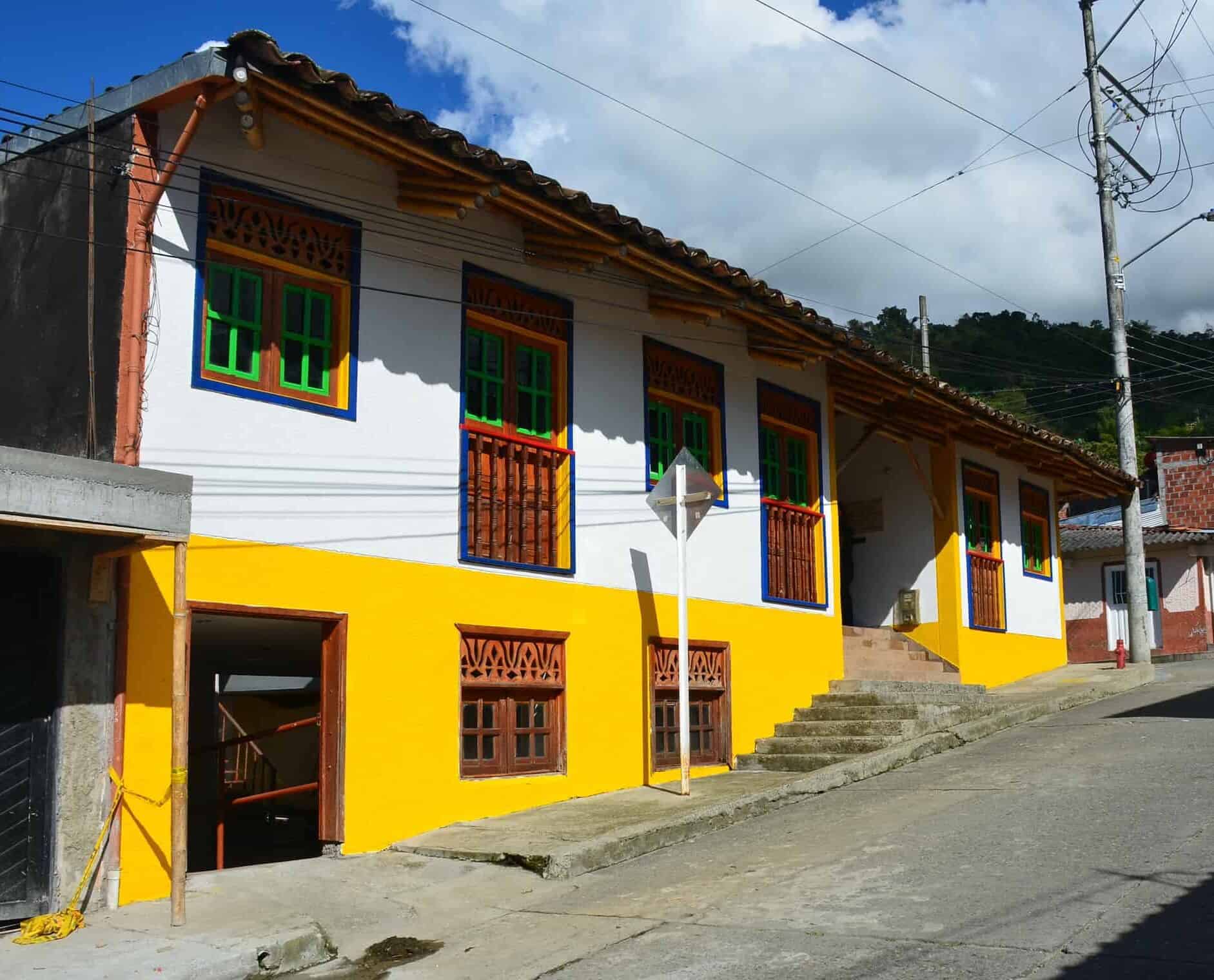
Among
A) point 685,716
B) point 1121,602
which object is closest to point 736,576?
point 685,716

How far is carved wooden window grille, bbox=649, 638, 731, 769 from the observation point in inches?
460

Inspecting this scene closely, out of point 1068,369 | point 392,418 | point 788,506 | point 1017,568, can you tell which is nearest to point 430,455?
point 392,418

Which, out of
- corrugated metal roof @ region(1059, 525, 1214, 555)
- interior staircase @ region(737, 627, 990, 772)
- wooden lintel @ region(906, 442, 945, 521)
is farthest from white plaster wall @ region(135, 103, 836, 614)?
corrugated metal roof @ region(1059, 525, 1214, 555)

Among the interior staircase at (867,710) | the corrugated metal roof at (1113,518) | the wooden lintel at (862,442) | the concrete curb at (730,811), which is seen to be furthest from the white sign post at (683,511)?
the corrugated metal roof at (1113,518)

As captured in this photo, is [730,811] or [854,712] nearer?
[730,811]

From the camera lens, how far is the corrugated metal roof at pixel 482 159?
7.48 meters

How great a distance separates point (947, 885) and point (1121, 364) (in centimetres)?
1415

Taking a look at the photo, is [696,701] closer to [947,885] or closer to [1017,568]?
[947,885]

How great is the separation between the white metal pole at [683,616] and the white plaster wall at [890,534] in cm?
670

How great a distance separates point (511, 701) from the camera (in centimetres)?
1004

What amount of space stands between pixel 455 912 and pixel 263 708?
1052 cm

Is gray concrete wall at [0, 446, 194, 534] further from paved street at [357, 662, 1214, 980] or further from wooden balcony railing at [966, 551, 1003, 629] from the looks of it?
wooden balcony railing at [966, 551, 1003, 629]

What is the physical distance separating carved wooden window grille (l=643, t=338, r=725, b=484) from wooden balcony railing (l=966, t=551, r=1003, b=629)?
5.83 metres

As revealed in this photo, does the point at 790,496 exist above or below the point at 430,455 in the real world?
above
